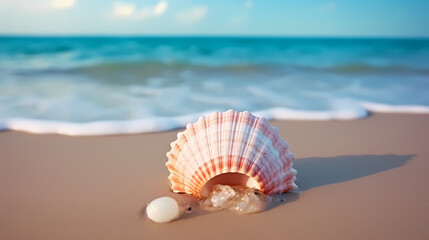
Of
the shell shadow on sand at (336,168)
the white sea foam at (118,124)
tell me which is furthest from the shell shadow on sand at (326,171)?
the white sea foam at (118,124)

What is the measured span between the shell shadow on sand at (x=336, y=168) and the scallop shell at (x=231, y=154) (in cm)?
23

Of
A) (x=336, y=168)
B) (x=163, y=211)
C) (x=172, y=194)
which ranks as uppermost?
(x=336, y=168)

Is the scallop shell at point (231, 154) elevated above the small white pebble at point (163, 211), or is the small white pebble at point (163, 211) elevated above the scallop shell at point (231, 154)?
the scallop shell at point (231, 154)

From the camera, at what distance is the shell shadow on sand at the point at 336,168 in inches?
101

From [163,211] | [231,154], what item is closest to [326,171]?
[231,154]

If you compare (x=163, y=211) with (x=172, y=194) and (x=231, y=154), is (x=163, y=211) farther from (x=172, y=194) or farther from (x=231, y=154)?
(x=231, y=154)

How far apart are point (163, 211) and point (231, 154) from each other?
0.50 meters

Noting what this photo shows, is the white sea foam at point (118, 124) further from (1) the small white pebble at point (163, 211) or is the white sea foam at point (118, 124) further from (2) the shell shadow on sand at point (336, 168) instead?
(1) the small white pebble at point (163, 211)

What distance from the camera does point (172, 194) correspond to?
7.81 feet

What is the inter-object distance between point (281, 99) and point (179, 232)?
14.3ft

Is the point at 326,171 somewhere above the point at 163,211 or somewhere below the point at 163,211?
above

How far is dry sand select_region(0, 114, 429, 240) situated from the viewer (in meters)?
1.99

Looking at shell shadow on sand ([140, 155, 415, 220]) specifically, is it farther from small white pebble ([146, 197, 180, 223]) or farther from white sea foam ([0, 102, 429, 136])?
white sea foam ([0, 102, 429, 136])

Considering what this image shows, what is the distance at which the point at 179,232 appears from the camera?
1966 mm
